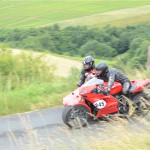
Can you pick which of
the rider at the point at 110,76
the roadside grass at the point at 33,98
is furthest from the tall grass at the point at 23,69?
the rider at the point at 110,76

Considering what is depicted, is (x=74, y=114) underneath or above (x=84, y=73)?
underneath

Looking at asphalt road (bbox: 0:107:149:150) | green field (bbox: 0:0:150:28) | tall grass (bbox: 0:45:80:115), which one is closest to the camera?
asphalt road (bbox: 0:107:149:150)

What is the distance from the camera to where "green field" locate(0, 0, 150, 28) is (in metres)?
64.4

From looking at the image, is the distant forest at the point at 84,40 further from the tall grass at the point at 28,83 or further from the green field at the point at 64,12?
the tall grass at the point at 28,83

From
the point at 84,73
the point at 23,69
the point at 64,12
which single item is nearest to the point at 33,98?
the point at 84,73

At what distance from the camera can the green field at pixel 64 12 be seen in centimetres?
6444

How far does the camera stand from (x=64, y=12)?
76062 mm

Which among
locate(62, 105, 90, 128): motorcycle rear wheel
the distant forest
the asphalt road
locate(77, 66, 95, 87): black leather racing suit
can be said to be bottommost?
the distant forest

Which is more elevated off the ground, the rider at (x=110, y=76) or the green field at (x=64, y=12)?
the rider at (x=110, y=76)

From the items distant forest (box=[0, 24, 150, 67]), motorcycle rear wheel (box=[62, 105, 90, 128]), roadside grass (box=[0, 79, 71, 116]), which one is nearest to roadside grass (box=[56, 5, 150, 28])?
distant forest (box=[0, 24, 150, 67])

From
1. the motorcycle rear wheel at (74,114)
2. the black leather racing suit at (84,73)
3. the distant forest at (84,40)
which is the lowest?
the distant forest at (84,40)

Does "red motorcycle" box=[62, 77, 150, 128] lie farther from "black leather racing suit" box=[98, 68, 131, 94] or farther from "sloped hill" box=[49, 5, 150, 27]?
"sloped hill" box=[49, 5, 150, 27]

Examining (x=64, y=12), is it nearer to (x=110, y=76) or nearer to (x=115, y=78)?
(x=115, y=78)

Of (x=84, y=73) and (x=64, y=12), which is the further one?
(x=64, y=12)
